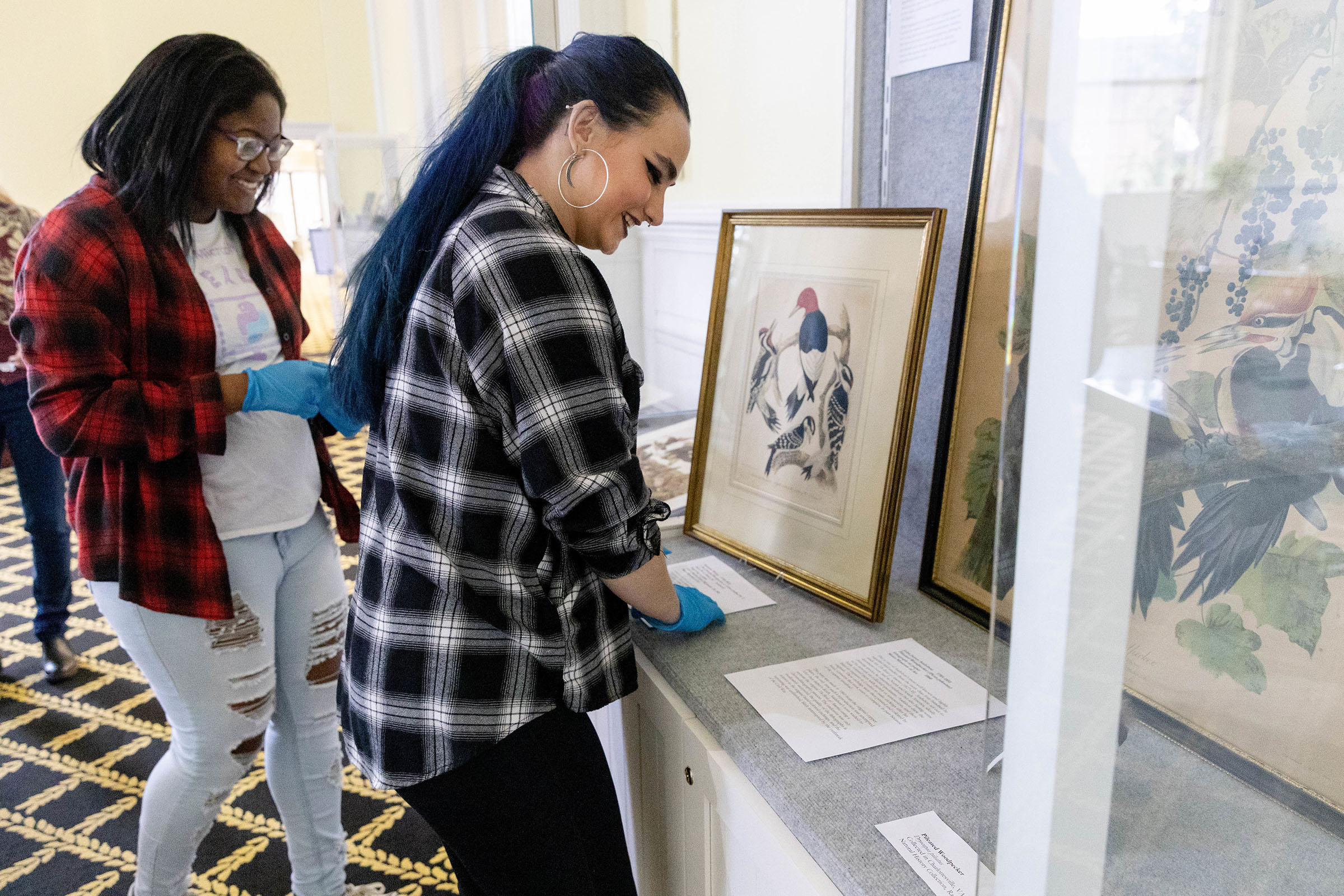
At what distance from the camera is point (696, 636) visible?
1.07m

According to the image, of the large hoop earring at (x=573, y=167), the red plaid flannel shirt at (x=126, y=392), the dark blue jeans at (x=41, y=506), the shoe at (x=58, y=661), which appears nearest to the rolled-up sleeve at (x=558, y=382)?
the large hoop earring at (x=573, y=167)

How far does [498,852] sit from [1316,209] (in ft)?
2.75

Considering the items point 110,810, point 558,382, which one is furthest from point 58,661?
point 558,382

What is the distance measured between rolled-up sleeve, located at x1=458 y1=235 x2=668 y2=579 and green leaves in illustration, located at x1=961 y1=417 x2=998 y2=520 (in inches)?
17.7

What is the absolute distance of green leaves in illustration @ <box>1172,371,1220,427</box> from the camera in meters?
0.32

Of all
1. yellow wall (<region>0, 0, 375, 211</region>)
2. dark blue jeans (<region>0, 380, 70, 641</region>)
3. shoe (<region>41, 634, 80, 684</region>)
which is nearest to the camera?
dark blue jeans (<region>0, 380, 70, 641</region>)

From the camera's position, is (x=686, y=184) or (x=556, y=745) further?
(x=686, y=184)

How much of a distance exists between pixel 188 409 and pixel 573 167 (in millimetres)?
612

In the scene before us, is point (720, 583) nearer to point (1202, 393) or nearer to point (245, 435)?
point (245, 435)

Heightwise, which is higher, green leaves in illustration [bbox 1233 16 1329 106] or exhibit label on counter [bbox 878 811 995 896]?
green leaves in illustration [bbox 1233 16 1329 106]

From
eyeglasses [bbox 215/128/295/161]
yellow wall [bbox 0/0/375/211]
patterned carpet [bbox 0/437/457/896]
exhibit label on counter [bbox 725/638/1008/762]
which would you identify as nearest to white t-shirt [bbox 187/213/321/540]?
eyeglasses [bbox 215/128/295/161]

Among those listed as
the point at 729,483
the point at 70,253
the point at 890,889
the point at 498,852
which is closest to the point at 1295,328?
the point at 890,889

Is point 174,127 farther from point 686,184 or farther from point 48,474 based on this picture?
point 48,474

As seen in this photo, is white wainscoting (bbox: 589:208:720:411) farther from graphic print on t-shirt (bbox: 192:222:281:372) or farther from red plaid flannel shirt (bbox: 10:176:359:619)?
red plaid flannel shirt (bbox: 10:176:359:619)
